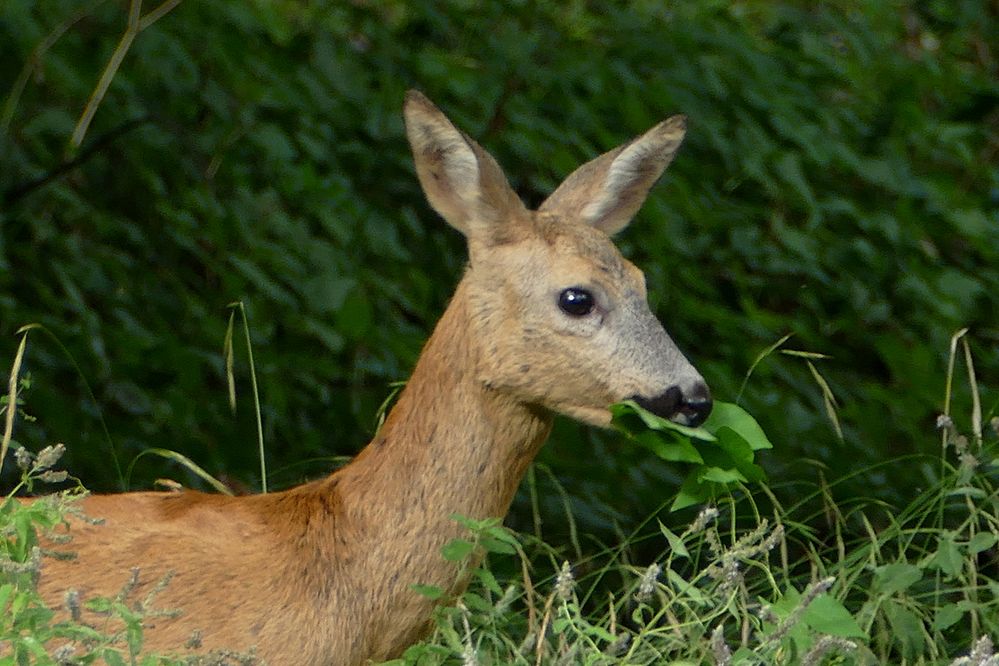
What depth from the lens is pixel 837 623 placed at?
335 cm

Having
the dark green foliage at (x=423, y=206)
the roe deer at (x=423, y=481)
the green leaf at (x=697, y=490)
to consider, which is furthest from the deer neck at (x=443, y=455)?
the dark green foliage at (x=423, y=206)

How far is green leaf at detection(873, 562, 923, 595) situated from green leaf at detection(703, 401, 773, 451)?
0.39 metres

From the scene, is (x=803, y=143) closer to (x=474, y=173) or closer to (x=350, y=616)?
(x=474, y=173)

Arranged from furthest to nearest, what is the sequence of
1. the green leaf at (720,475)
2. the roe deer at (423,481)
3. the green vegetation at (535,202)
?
the green vegetation at (535,202)
the green leaf at (720,475)
the roe deer at (423,481)

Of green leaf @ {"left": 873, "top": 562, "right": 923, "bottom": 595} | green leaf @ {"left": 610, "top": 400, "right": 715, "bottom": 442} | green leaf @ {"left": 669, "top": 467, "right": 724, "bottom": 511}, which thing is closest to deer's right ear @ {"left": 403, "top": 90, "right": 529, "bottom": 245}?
green leaf @ {"left": 610, "top": 400, "right": 715, "bottom": 442}

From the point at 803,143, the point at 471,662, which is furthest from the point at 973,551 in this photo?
the point at 803,143

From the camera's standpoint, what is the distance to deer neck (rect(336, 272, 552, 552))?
3.79 m

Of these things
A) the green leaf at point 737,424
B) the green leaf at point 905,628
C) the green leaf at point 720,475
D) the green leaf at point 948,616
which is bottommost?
the green leaf at point 905,628

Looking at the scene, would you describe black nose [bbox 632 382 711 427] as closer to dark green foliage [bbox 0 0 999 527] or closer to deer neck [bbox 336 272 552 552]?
deer neck [bbox 336 272 552 552]

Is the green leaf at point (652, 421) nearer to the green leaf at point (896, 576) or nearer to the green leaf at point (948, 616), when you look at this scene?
the green leaf at point (896, 576)

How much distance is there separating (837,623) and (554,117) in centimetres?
381

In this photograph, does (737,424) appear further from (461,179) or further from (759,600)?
(461,179)

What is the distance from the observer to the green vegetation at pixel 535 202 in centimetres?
473

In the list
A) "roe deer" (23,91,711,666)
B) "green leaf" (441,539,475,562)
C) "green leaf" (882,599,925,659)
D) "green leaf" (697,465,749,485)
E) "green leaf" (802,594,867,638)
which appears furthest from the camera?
"green leaf" (882,599,925,659)
